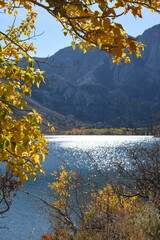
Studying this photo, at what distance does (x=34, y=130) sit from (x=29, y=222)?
3063 cm

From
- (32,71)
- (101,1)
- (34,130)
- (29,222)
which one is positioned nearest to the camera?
(101,1)

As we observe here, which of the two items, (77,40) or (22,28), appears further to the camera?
(22,28)

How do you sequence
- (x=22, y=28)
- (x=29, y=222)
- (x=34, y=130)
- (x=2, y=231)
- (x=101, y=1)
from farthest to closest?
(x=29, y=222) → (x=2, y=231) → (x=22, y=28) → (x=34, y=130) → (x=101, y=1)

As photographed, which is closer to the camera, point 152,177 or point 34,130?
point 34,130

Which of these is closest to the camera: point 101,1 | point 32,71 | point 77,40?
point 101,1

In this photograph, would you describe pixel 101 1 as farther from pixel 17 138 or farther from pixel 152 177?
pixel 152 177

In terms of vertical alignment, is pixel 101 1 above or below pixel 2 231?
above

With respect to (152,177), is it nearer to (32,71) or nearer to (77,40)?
(77,40)

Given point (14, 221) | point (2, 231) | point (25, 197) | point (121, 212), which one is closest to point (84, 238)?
point (121, 212)

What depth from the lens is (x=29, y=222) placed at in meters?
30.8

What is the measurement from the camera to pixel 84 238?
889cm

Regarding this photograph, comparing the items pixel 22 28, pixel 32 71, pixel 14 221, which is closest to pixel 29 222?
pixel 14 221

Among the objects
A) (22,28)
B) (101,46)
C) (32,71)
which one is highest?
(22,28)

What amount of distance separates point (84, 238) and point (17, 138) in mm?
7189
